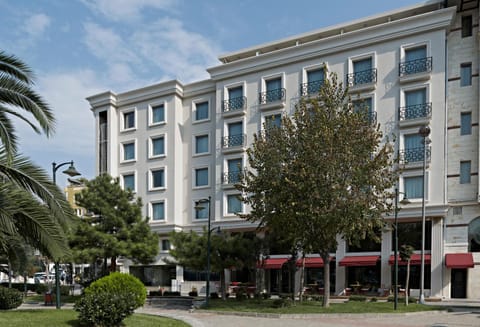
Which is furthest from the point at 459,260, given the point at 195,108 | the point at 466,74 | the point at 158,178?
the point at 158,178

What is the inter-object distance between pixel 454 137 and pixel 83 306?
25768mm

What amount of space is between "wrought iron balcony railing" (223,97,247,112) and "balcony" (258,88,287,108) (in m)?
1.35

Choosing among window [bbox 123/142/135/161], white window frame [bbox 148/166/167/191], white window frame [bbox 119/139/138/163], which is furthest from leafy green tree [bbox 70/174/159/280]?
window [bbox 123/142/135/161]

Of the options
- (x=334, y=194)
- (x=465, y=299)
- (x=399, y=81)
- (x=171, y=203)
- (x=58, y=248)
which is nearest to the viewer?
(x=58, y=248)

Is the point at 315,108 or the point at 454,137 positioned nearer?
the point at 315,108

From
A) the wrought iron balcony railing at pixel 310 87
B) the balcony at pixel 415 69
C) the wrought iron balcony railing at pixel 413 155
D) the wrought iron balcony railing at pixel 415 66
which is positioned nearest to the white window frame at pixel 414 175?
the wrought iron balcony railing at pixel 413 155

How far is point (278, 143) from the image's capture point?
21797 mm

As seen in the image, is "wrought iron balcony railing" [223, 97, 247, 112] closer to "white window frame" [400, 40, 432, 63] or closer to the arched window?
"white window frame" [400, 40, 432, 63]

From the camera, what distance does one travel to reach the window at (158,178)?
40031 mm

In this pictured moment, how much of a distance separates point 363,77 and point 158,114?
59.3ft

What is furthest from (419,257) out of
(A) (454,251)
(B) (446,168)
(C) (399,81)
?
(C) (399,81)

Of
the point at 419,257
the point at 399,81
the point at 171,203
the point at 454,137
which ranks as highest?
the point at 399,81

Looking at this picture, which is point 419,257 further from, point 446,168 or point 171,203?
point 171,203

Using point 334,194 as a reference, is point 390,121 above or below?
above
